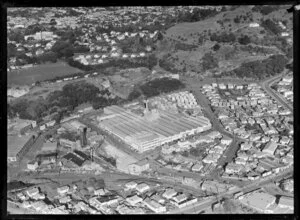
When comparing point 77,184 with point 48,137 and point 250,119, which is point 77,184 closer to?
point 48,137

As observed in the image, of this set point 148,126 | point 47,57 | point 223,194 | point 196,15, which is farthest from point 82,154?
point 196,15

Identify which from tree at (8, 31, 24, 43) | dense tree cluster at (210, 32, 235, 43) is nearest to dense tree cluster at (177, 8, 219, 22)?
dense tree cluster at (210, 32, 235, 43)

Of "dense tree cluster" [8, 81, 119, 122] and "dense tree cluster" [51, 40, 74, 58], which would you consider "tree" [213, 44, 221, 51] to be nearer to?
"dense tree cluster" [8, 81, 119, 122]

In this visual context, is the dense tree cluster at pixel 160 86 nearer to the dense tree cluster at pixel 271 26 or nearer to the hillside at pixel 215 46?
the hillside at pixel 215 46

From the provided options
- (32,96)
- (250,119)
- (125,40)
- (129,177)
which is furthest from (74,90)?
(250,119)

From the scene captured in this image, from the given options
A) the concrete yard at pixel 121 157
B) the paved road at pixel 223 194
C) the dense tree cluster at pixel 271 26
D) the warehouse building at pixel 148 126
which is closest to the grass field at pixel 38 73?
the warehouse building at pixel 148 126

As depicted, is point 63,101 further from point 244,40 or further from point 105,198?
point 244,40
